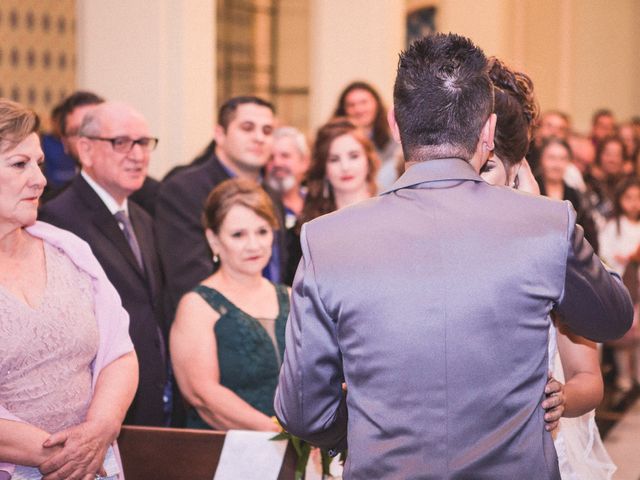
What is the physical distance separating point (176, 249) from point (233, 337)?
108cm

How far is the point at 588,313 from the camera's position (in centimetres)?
205

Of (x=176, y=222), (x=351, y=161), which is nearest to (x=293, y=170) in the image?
Answer: (x=351, y=161)

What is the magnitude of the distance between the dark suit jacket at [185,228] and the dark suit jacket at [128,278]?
441 millimetres

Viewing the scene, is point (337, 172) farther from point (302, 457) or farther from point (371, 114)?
point (302, 457)

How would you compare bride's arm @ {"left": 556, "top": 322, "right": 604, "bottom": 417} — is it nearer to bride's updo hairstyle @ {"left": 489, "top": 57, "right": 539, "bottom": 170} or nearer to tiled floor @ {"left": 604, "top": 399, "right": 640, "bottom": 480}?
bride's updo hairstyle @ {"left": 489, "top": 57, "right": 539, "bottom": 170}

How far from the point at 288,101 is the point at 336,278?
11123 mm

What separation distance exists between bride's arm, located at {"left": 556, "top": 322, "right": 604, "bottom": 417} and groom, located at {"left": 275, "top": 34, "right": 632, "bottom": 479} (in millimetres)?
427

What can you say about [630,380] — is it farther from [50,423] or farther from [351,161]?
[50,423]

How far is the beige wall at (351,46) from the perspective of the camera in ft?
26.4

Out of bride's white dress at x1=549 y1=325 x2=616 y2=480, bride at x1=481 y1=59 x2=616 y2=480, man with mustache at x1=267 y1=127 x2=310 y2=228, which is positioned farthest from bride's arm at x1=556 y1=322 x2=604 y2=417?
man with mustache at x1=267 y1=127 x2=310 y2=228

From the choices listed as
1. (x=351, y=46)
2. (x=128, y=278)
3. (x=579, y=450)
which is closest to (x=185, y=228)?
(x=128, y=278)

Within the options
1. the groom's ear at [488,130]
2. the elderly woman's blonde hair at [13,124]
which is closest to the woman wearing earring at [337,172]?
the elderly woman's blonde hair at [13,124]

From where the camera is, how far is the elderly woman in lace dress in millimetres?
2783

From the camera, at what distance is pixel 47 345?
111 inches
